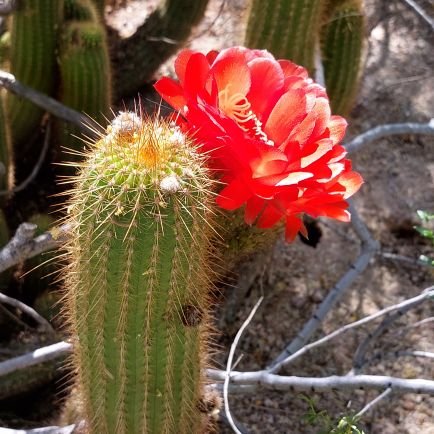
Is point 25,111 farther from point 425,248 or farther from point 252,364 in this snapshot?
point 425,248

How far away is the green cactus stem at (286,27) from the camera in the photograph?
183 centimetres

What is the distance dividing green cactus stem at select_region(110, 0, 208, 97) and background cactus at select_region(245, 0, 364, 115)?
58 centimetres

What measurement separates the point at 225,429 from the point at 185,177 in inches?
42.9

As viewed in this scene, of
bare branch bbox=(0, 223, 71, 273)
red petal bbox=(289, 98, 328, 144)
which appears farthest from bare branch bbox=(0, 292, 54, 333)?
red petal bbox=(289, 98, 328, 144)

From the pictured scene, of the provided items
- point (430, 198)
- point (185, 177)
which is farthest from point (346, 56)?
point (185, 177)

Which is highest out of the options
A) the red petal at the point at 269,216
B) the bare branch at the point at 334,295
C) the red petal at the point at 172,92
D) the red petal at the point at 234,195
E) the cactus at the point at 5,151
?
the red petal at the point at 172,92

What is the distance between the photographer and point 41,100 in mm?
1969

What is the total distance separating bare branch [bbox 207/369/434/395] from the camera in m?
1.22

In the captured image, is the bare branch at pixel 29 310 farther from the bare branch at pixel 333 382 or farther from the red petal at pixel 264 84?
the red petal at pixel 264 84

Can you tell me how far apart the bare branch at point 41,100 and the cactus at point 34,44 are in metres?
0.11

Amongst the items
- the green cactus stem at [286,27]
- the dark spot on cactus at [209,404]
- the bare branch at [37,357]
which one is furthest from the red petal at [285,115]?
the green cactus stem at [286,27]

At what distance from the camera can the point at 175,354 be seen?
1.00m

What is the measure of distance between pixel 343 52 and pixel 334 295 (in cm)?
93

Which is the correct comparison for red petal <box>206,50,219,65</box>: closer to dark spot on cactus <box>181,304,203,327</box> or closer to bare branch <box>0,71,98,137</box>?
dark spot on cactus <box>181,304,203,327</box>
